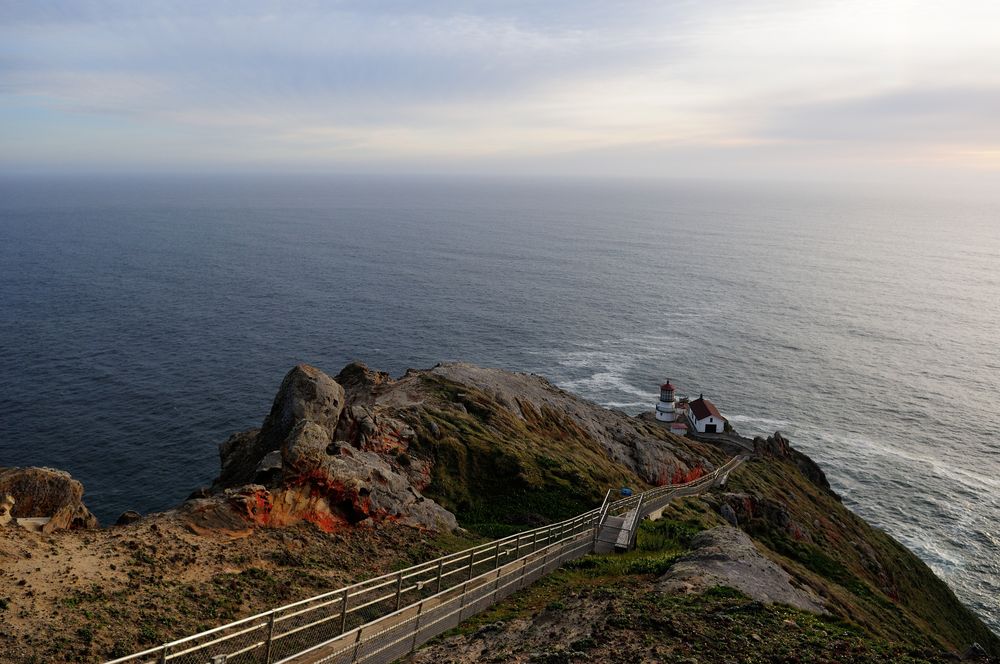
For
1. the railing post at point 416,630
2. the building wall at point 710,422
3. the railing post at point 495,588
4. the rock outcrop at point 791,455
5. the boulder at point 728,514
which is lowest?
the rock outcrop at point 791,455

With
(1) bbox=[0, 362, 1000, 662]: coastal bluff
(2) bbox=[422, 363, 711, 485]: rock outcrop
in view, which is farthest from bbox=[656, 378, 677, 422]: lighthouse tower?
(1) bbox=[0, 362, 1000, 662]: coastal bluff

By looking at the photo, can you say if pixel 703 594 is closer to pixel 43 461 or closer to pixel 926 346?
pixel 43 461

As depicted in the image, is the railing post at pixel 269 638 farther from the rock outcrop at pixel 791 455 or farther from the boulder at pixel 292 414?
the rock outcrop at pixel 791 455

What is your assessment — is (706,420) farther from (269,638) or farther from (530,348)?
(269,638)

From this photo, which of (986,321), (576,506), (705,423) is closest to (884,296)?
(986,321)

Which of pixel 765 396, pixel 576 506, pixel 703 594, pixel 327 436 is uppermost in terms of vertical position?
pixel 327 436

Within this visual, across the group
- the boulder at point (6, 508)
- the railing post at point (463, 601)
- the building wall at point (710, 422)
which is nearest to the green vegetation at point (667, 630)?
the railing post at point (463, 601)

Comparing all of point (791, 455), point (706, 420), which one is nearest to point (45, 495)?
point (706, 420)
